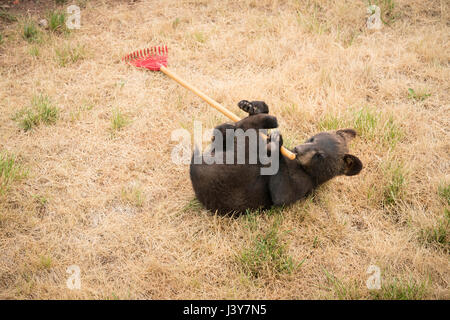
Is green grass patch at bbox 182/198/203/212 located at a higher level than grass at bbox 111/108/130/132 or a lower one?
lower

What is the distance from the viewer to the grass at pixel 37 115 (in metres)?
4.23

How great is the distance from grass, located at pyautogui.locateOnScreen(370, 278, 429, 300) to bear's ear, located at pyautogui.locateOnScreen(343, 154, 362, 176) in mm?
963

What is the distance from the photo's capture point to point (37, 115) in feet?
14.0

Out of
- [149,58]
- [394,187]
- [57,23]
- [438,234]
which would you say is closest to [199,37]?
[149,58]

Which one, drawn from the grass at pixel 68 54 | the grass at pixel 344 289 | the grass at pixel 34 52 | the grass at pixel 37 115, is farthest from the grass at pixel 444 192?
the grass at pixel 34 52

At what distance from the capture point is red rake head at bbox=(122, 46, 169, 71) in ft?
16.2

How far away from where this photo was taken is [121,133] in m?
4.25

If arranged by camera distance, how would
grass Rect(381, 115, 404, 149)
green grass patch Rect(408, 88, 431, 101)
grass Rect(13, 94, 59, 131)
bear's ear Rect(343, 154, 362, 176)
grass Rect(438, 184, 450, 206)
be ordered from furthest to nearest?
1. green grass patch Rect(408, 88, 431, 101)
2. grass Rect(13, 94, 59, 131)
3. grass Rect(381, 115, 404, 149)
4. grass Rect(438, 184, 450, 206)
5. bear's ear Rect(343, 154, 362, 176)

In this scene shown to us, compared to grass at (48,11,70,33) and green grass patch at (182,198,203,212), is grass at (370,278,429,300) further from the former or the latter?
grass at (48,11,70,33)

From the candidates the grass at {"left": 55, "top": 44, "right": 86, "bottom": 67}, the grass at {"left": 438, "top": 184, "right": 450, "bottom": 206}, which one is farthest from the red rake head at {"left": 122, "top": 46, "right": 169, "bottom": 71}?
the grass at {"left": 438, "top": 184, "right": 450, "bottom": 206}

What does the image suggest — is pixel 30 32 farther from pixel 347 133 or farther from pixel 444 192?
pixel 444 192

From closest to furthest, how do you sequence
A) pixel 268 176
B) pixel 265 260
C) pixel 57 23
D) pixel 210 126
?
1. pixel 265 260
2. pixel 268 176
3. pixel 210 126
4. pixel 57 23

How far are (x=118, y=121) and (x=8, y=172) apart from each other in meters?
1.26

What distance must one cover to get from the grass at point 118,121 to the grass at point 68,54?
1.44 meters
